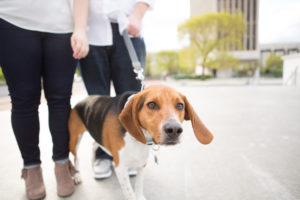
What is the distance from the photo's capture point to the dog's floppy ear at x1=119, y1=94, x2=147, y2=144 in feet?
4.78

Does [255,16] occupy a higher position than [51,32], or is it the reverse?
[255,16]

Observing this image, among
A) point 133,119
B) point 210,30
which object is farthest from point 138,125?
point 210,30

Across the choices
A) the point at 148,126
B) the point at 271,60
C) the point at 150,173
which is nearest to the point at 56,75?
the point at 148,126

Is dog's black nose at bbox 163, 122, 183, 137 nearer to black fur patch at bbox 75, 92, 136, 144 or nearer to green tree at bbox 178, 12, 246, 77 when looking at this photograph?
black fur patch at bbox 75, 92, 136, 144

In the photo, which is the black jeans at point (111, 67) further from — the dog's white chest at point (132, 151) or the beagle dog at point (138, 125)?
the dog's white chest at point (132, 151)

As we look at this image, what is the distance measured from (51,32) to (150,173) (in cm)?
171

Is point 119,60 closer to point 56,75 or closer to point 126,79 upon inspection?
point 126,79

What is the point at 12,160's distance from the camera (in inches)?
101

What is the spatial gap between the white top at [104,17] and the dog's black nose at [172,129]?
3.71ft

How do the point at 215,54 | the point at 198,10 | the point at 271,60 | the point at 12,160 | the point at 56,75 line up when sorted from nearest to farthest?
the point at 56,75, the point at 12,160, the point at 215,54, the point at 271,60, the point at 198,10

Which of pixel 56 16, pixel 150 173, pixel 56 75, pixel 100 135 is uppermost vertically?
pixel 56 16

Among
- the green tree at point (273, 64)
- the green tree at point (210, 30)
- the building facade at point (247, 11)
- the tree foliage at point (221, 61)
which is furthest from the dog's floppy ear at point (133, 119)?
the building facade at point (247, 11)

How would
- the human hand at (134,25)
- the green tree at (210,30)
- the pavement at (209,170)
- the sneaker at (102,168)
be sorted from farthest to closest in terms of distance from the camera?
the green tree at (210,30), the sneaker at (102,168), the human hand at (134,25), the pavement at (209,170)

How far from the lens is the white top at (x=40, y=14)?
4.85 ft
